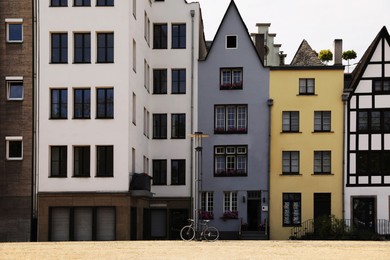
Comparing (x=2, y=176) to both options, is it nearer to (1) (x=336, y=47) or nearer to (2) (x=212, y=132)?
(2) (x=212, y=132)

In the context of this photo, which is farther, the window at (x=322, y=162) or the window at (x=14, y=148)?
the window at (x=322, y=162)

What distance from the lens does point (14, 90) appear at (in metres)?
47.9

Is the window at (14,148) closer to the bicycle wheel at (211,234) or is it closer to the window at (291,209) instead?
the bicycle wheel at (211,234)

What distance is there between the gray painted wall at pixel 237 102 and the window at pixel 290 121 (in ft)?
4.19

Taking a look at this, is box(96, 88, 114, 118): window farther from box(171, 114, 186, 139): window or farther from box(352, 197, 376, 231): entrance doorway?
box(352, 197, 376, 231): entrance doorway

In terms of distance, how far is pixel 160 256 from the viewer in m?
29.5

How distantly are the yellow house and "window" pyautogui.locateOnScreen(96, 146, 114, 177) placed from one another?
13.6m

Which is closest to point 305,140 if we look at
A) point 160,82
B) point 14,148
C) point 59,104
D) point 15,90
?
point 160,82

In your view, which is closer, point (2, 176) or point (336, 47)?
point (2, 176)

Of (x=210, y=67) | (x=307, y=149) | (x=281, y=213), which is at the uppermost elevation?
(x=210, y=67)

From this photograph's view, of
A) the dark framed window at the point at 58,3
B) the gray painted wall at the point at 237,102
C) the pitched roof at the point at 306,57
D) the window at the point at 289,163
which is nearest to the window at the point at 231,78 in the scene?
the gray painted wall at the point at 237,102

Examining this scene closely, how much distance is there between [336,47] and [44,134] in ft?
76.0

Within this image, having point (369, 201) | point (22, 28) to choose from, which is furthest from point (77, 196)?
point (369, 201)

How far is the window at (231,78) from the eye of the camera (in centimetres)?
5566
